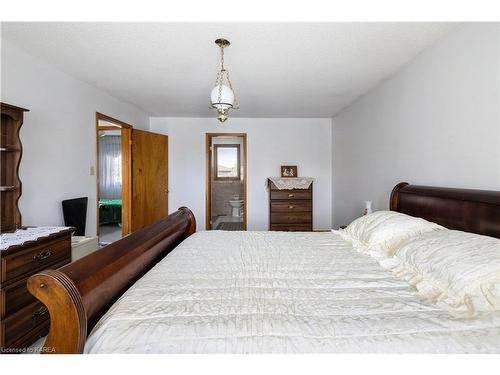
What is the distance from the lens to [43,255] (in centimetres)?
180

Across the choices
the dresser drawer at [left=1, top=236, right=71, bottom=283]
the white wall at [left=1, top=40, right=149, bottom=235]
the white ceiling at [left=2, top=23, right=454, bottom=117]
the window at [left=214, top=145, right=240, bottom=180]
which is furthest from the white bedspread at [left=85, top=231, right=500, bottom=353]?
the window at [left=214, top=145, right=240, bottom=180]

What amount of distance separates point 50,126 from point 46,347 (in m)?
2.46

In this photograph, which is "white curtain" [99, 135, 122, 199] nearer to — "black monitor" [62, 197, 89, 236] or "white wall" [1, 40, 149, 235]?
"white wall" [1, 40, 149, 235]

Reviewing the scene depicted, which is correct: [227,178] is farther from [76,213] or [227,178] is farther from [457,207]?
[457,207]

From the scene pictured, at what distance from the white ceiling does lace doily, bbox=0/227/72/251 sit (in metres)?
1.51

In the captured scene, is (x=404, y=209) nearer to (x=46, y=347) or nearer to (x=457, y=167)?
(x=457, y=167)

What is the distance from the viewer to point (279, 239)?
2.08 metres

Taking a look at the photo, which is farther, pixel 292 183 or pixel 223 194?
pixel 223 194

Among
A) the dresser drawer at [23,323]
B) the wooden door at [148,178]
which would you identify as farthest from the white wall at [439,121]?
the wooden door at [148,178]

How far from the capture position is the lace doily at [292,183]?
14.6ft

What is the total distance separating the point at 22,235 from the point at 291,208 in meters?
3.51

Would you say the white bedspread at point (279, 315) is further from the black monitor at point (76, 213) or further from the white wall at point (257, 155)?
the white wall at point (257, 155)

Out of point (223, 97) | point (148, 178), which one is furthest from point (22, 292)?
point (148, 178)
